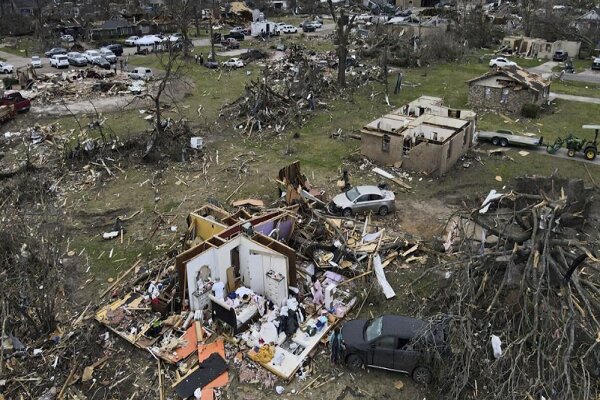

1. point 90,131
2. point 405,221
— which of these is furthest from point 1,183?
point 405,221

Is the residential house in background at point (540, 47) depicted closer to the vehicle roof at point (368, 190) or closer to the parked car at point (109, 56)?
the vehicle roof at point (368, 190)

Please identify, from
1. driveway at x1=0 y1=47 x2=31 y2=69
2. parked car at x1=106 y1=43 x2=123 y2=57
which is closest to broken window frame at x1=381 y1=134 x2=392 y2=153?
driveway at x1=0 y1=47 x2=31 y2=69

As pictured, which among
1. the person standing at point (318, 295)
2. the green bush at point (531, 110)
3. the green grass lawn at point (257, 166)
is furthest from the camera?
the green bush at point (531, 110)

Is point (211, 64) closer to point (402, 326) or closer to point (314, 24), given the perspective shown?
point (314, 24)

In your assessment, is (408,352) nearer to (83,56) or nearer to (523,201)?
(523,201)

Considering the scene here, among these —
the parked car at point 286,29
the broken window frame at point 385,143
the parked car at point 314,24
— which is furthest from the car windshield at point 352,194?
the parked car at point 314,24

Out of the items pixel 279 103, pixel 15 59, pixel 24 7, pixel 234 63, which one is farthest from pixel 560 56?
pixel 24 7

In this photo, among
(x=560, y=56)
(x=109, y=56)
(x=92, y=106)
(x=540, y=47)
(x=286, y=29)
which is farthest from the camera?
(x=286, y=29)

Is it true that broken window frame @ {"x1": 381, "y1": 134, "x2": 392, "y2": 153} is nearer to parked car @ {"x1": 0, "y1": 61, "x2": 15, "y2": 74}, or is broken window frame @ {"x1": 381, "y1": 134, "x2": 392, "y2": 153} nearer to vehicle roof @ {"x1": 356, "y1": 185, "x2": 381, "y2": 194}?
vehicle roof @ {"x1": 356, "y1": 185, "x2": 381, "y2": 194}
